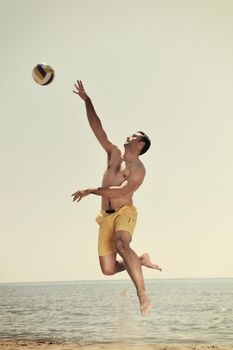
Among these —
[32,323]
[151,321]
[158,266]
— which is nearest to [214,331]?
[151,321]

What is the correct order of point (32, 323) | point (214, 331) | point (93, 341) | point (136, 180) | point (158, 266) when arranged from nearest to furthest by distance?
point (136, 180)
point (158, 266)
point (93, 341)
point (214, 331)
point (32, 323)

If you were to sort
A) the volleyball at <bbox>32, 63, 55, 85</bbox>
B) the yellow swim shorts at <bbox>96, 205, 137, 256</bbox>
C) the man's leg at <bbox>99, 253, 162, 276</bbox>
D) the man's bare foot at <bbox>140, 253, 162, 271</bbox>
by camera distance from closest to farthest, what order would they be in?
1. the yellow swim shorts at <bbox>96, 205, 137, 256</bbox>
2. the man's leg at <bbox>99, 253, 162, 276</bbox>
3. the man's bare foot at <bbox>140, 253, 162, 271</bbox>
4. the volleyball at <bbox>32, 63, 55, 85</bbox>

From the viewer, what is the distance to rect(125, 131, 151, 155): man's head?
9.23 metres

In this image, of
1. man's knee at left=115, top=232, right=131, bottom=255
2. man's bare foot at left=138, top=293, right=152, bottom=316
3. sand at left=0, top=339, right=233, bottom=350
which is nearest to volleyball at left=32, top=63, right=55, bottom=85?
man's knee at left=115, top=232, right=131, bottom=255

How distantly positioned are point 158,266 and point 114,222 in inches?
55.0

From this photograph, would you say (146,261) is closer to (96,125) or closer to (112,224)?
(112,224)

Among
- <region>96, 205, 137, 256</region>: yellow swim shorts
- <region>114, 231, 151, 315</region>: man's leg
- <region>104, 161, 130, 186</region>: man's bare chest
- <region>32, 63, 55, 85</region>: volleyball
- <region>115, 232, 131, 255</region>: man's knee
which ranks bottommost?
<region>114, 231, 151, 315</region>: man's leg

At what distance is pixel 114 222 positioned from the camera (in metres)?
9.26

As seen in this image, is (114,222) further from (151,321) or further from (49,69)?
(151,321)

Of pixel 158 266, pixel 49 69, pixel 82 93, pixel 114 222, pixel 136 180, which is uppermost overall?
pixel 49 69

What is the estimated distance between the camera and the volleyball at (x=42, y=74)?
11102 mm

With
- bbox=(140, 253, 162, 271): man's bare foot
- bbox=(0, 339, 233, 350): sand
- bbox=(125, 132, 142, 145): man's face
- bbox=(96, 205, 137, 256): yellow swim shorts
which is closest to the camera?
bbox=(96, 205, 137, 256): yellow swim shorts

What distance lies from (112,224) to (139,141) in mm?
1490

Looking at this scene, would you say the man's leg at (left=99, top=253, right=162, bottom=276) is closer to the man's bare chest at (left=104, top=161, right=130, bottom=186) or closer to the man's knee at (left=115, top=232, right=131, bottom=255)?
the man's knee at (left=115, top=232, right=131, bottom=255)
